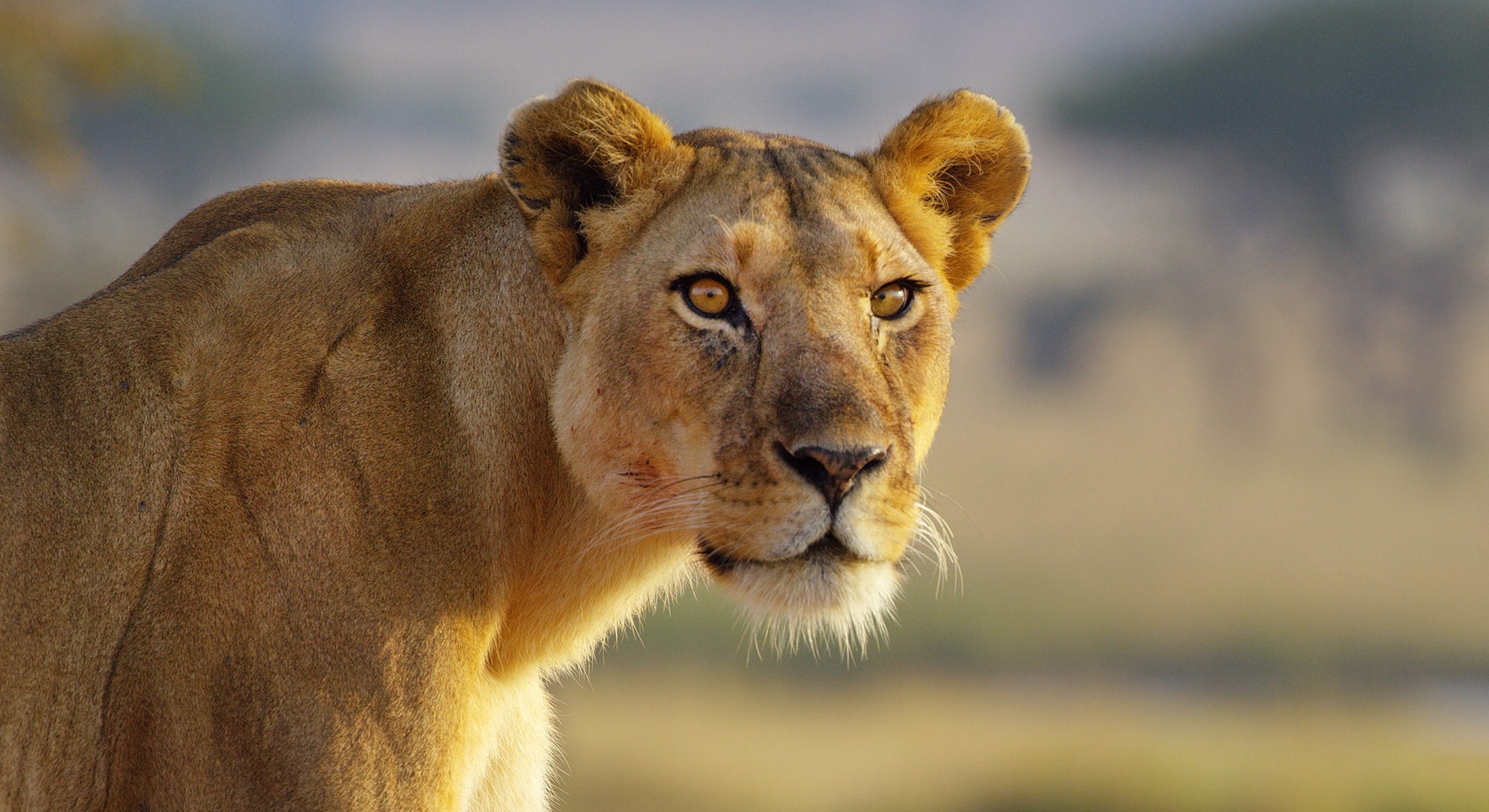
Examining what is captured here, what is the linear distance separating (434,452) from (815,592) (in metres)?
0.91

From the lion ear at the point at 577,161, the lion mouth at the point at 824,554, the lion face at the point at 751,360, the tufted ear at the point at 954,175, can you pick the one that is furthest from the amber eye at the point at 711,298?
the tufted ear at the point at 954,175

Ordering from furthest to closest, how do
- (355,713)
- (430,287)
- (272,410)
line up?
(430,287), (272,410), (355,713)

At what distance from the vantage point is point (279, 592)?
9.94 ft

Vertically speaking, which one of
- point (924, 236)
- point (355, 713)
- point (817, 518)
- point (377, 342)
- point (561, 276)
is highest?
point (924, 236)

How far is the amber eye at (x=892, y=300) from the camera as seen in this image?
342 centimetres

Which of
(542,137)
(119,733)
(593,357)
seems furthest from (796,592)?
(119,733)

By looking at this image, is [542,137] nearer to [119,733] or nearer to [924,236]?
[924,236]

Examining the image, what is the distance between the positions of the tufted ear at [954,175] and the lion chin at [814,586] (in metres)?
1.04

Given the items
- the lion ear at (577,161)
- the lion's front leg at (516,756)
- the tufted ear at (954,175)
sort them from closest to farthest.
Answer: the lion ear at (577,161)
the lion's front leg at (516,756)
the tufted ear at (954,175)

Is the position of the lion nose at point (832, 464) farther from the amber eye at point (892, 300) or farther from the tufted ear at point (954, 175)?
the tufted ear at point (954, 175)

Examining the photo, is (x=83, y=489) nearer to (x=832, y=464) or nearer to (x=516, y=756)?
(x=516, y=756)

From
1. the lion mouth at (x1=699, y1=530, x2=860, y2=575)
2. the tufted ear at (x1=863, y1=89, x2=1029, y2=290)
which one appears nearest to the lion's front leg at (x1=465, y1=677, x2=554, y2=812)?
the lion mouth at (x1=699, y1=530, x2=860, y2=575)

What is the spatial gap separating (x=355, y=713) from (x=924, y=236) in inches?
73.3

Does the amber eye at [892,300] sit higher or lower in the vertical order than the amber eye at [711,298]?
higher
